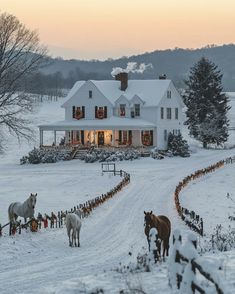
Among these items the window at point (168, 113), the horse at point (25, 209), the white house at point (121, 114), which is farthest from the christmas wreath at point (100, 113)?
the horse at point (25, 209)

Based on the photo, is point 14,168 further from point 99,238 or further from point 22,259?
point 22,259

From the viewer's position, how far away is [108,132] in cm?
6581

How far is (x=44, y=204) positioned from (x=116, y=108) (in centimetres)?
3773

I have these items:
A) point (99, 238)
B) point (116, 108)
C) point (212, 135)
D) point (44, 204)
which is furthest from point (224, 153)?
point (99, 238)

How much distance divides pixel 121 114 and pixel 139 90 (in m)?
4.45

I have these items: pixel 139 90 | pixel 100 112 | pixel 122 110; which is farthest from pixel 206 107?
pixel 100 112

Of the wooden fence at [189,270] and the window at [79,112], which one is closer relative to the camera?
the wooden fence at [189,270]

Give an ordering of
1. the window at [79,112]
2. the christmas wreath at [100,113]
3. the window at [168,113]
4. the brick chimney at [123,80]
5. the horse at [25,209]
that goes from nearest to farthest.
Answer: the horse at [25,209] < the christmas wreath at [100,113] < the window at [79,112] < the window at [168,113] < the brick chimney at [123,80]

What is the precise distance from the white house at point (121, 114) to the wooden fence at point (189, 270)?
177 feet

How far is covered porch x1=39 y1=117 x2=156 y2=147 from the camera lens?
63969 millimetres

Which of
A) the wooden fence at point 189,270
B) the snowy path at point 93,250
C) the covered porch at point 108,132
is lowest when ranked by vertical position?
the snowy path at point 93,250

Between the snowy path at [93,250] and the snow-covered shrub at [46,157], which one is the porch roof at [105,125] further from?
the snowy path at [93,250]

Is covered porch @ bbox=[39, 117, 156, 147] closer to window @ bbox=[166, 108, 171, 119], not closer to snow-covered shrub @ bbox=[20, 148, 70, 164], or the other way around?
snow-covered shrub @ bbox=[20, 148, 70, 164]

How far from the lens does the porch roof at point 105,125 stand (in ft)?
208
